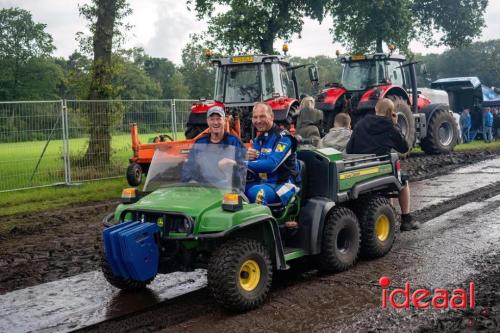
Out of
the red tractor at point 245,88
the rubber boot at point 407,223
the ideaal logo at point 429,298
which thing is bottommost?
the ideaal logo at point 429,298

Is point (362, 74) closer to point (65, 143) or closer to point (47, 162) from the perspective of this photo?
point (65, 143)

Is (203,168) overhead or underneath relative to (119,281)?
overhead

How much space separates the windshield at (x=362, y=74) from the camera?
15.9 meters

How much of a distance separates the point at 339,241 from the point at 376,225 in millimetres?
638

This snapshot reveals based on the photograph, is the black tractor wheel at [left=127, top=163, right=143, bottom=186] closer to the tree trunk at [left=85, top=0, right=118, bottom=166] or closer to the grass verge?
the grass verge

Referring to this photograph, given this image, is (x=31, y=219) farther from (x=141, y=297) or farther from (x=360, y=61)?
(x=360, y=61)

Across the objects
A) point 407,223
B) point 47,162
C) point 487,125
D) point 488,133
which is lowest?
point 407,223

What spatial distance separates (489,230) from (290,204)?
133 inches

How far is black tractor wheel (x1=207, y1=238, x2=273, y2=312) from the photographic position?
488 centimetres

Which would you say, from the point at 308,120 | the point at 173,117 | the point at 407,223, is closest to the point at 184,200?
the point at 407,223

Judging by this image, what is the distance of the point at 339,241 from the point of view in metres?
6.36

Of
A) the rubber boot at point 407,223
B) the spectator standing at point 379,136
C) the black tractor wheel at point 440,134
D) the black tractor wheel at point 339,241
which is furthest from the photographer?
the black tractor wheel at point 440,134

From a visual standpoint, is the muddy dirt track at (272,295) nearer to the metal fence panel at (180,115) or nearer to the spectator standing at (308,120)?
the spectator standing at (308,120)

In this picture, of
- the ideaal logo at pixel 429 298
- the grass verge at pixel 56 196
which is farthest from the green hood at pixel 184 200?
the grass verge at pixel 56 196
